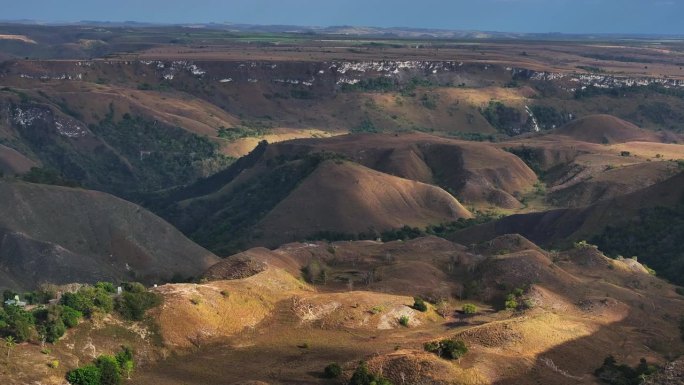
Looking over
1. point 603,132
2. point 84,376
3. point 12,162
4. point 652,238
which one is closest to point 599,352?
point 84,376

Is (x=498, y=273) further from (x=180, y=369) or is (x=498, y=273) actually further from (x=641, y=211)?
(x=641, y=211)

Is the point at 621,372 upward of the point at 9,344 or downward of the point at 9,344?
downward

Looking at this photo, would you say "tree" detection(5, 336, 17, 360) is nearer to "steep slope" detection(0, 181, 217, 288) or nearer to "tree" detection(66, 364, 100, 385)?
"tree" detection(66, 364, 100, 385)

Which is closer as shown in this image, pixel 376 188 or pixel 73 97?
pixel 376 188

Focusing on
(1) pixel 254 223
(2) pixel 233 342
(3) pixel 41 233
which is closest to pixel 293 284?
(2) pixel 233 342

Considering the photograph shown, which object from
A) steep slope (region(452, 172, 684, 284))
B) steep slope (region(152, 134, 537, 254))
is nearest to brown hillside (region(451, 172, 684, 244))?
steep slope (region(452, 172, 684, 284))

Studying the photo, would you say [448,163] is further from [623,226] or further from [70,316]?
[70,316]

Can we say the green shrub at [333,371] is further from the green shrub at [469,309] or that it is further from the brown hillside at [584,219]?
the brown hillside at [584,219]
